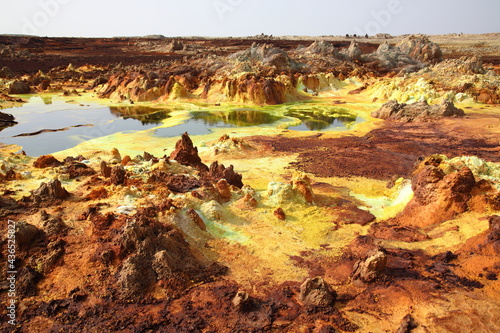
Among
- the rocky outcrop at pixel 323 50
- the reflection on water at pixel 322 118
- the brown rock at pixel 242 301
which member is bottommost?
the reflection on water at pixel 322 118

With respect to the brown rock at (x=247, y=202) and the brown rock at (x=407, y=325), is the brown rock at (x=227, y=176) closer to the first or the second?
the brown rock at (x=247, y=202)

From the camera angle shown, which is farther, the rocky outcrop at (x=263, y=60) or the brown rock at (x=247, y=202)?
the rocky outcrop at (x=263, y=60)

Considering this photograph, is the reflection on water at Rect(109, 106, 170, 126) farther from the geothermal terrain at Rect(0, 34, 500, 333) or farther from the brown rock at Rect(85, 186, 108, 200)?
the brown rock at Rect(85, 186, 108, 200)

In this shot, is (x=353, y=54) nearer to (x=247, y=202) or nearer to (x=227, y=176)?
(x=227, y=176)

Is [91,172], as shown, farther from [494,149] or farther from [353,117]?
[353,117]

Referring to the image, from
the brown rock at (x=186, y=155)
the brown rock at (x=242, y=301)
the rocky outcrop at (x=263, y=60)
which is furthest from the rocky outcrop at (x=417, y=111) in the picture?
the brown rock at (x=242, y=301)

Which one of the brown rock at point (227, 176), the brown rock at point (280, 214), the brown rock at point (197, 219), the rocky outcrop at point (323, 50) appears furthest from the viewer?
the rocky outcrop at point (323, 50)

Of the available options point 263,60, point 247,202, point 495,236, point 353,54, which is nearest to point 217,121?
point 263,60

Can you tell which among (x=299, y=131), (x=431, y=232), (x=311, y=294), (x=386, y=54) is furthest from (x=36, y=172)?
(x=386, y=54)
